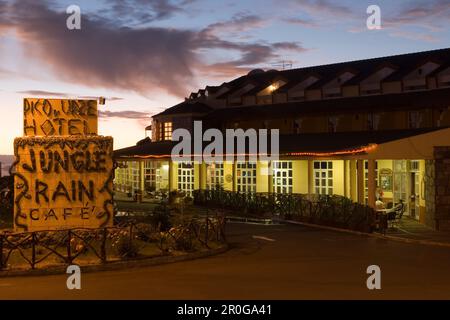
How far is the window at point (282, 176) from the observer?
34987mm

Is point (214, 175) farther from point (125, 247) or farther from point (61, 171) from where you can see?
point (125, 247)

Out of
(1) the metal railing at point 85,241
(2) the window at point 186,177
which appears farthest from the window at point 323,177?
(1) the metal railing at point 85,241

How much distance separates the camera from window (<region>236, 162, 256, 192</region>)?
3656 cm

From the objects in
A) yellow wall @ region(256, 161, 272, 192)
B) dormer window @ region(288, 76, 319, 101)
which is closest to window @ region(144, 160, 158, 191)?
yellow wall @ region(256, 161, 272, 192)

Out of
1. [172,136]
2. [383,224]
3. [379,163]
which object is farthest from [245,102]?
[383,224]

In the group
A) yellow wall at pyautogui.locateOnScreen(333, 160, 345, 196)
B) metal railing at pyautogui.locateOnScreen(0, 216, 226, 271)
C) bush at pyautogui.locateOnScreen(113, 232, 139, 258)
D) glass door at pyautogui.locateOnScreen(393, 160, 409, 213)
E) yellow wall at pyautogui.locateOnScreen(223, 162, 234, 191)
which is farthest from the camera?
yellow wall at pyautogui.locateOnScreen(223, 162, 234, 191)

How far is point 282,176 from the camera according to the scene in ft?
116

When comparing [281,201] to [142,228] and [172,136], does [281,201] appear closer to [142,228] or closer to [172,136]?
[142,228]

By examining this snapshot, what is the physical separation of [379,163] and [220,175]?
10.4 meters

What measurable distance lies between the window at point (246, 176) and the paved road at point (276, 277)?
16.1m

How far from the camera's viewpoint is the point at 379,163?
3092cm

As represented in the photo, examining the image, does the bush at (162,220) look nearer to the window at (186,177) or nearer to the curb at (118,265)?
the curb at (118,265)

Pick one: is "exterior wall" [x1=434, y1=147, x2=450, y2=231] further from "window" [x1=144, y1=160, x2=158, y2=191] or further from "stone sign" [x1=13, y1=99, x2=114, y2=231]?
"window" [x1=144, y1=160, x2=158, y2=191]

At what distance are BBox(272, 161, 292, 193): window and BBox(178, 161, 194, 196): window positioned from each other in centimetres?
603
